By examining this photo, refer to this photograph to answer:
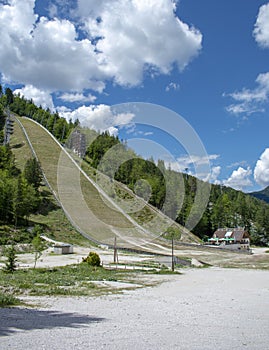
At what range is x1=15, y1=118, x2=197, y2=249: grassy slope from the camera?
187ft

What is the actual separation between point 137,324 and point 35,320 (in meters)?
2.60

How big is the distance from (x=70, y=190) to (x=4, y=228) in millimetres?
28579

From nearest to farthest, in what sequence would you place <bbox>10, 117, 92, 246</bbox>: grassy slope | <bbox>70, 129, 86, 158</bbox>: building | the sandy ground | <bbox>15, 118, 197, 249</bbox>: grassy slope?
1. the sandy ground
2. <bbox>10, 117, 92, 246</bbox>: grassy slope
3. <bbox>15, 118, 197, 249</bbox>: grassy slope
4. <bbox>70, 129, 86, 158</bbox>: building

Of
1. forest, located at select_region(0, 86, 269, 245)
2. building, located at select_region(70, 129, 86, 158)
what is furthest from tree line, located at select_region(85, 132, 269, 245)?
building, located at select_region(70, 129, 86, 158)

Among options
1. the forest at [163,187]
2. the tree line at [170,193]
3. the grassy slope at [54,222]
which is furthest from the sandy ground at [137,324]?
the tree line at [170,193]

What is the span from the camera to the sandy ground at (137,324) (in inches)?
268

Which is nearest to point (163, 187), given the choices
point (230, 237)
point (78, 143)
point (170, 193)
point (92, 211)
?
point (170, 193)

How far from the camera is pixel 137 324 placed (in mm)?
8859

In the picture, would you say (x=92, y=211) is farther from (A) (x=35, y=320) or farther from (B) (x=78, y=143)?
(B) (x=78, y=143)

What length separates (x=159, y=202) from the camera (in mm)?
86812

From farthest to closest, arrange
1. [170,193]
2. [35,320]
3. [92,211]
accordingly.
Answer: [170,193] < [92,211] < [35,320]

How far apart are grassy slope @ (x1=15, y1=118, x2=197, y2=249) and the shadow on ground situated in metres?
42.8

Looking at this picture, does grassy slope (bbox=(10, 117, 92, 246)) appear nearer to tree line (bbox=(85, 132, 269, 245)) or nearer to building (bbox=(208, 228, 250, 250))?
tree line (bbox=(85, 132, 269, 245))

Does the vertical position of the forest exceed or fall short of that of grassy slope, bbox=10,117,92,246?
it exceeds it
